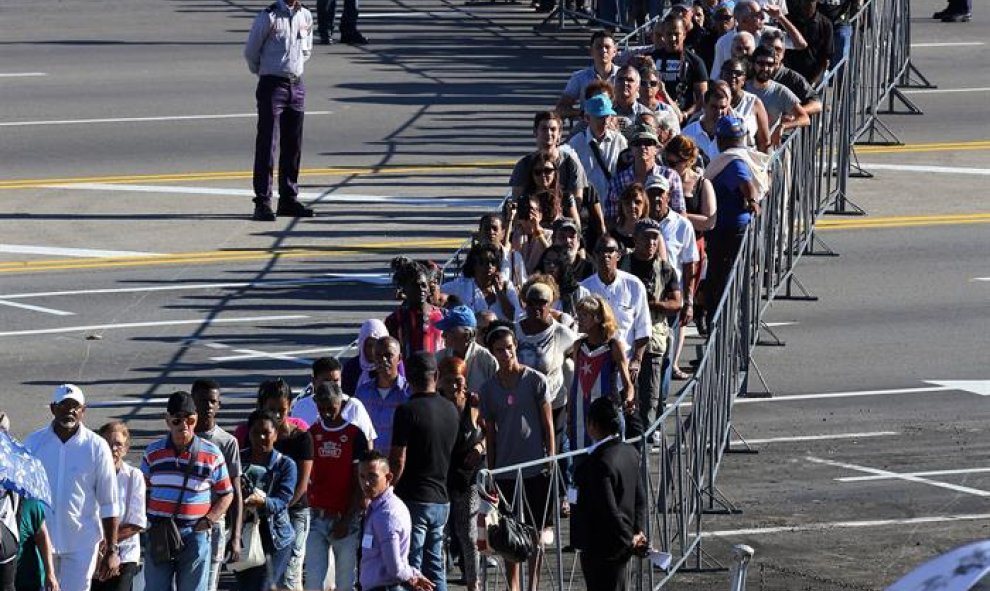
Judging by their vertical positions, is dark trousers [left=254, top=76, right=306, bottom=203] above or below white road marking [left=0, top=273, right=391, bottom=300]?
above

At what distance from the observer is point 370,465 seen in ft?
40.2

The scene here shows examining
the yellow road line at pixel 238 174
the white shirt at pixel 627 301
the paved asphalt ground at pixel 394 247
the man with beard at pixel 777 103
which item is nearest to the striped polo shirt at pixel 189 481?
the paved asphalt ground at pixel 394 247

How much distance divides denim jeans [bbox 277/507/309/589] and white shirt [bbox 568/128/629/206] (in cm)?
525

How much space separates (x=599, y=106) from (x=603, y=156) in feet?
1.31

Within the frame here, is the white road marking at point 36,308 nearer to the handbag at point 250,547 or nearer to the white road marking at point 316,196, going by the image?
the white road marking at point 316,196

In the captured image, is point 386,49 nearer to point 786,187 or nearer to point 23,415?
point 786,187

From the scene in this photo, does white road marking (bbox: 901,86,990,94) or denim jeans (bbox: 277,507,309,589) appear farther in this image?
white road marking (bbox: 901,86,990,94)

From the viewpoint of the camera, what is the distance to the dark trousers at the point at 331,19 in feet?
109

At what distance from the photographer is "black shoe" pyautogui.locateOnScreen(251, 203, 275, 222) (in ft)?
77.9

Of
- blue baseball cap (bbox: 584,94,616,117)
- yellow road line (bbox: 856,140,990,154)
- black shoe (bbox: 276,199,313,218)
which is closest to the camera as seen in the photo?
blue baseball cap (bbox: 584,94,616,117)

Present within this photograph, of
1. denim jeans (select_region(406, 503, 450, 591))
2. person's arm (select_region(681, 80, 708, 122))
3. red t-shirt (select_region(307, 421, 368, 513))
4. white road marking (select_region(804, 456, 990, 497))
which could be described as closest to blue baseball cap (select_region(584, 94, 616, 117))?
person's arm (select_region(681, 80, 708, 122))

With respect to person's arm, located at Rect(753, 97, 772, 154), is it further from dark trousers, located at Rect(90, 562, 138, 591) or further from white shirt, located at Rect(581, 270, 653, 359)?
dark trousers, located at Rect(90, 562, 138, 591)

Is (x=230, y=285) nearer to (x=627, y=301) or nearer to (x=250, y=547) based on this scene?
(x=627, y=301)

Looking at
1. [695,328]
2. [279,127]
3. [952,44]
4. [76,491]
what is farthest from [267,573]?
[952,44]
